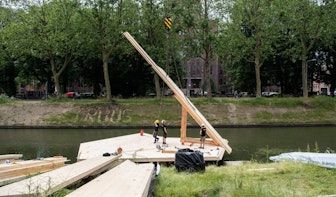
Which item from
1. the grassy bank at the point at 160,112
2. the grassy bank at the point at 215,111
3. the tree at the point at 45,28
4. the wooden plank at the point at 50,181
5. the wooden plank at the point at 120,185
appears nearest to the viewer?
the wooden plank at the point at 50,181

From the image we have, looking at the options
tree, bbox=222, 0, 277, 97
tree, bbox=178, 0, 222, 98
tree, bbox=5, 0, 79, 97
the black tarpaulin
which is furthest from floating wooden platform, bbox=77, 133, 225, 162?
tree, bbox=222, 0, 277, 97

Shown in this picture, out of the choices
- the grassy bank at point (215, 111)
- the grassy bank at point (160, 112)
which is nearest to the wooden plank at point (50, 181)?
the grassy bank at point (215, 111)

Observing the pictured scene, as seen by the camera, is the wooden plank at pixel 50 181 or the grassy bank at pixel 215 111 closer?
the wooden plank at pixel 50 181

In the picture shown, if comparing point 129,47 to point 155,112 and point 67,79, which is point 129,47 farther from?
point 67,79

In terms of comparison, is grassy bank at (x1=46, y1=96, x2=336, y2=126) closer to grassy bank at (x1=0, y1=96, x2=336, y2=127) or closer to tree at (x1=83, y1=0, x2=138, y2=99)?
grassy bank at (x1=0, y1=96, x2=336, y2=127)

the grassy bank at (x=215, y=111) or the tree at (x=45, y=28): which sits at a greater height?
the tree at (x=45, y=28)

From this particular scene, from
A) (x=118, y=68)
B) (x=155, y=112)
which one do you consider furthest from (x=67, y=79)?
(x=155, y=112)

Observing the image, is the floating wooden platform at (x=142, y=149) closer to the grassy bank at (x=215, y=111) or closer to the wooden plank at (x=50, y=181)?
the wooden plank at (x=50, y=181)

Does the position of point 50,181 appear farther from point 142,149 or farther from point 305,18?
point 305,18

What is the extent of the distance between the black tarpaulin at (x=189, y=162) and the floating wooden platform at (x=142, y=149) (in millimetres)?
3751

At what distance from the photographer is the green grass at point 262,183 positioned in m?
7.18

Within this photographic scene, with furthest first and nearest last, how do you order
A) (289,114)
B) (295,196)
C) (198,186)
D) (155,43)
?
(155,43)
(289,114)
(198,186)
(295,196)

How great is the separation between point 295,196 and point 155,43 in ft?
131

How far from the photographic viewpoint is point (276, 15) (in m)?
42.0
